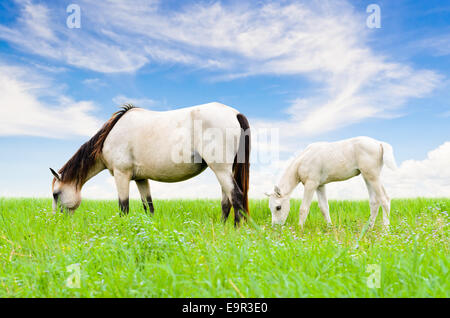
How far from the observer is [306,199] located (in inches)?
294

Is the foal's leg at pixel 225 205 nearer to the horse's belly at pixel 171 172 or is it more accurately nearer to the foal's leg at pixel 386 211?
the horse's belly at pixel 171 172

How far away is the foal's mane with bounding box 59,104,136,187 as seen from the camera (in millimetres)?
7383

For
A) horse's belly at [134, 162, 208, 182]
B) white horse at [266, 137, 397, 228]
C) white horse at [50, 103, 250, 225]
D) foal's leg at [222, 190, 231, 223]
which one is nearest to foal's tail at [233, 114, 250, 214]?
white horse at [50, 103, 250, 225]

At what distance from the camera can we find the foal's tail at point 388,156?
7406 millimetres

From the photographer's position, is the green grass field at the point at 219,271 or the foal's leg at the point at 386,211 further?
the foal's leg at the point at 386,211


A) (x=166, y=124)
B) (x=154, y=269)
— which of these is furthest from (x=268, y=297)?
(x=166, y=124)

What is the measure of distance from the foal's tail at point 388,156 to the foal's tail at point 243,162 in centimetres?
325

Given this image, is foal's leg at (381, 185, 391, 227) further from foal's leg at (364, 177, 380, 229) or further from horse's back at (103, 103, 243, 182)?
horse's back at (103, 103, 243, 182)

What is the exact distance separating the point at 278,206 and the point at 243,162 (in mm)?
1571

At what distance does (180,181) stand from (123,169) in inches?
47.0

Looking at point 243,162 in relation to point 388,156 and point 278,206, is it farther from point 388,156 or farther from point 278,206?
point 388,156

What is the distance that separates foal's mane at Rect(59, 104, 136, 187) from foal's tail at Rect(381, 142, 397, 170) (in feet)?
18.5

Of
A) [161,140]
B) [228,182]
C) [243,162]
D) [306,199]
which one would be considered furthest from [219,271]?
[306,199]

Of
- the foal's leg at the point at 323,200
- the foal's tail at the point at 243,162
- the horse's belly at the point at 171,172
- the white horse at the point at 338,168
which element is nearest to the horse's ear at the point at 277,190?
the white horse at the point at 338,168
